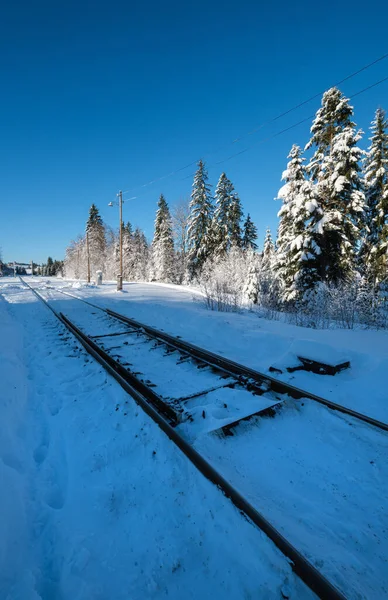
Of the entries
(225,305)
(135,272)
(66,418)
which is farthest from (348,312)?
(135,272)

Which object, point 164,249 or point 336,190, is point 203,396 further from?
point 164,249

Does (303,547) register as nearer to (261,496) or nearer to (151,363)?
(261,496)

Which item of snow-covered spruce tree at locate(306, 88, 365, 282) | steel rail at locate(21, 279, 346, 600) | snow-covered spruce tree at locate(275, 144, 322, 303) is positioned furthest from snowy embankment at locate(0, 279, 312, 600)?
snow-covered spruce tree at locate(306, 88, 365, 282)

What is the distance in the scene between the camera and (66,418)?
10.8 feet

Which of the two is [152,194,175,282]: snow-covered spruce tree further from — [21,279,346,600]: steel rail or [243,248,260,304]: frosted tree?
[21,279,346,600]: steel rail

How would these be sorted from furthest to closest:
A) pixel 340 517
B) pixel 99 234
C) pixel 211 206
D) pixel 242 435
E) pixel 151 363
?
1. pixel 99 234
2. pixel 211 206
3. pixel 151 363
4. pixel 242 435
5. pixel 340 517

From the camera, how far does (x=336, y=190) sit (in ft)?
51.2

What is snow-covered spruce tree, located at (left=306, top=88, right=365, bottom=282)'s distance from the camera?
15.1 m

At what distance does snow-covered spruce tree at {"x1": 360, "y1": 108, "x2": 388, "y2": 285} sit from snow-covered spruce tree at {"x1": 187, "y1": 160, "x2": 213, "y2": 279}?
675 inches

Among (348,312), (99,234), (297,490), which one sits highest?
(99,234)

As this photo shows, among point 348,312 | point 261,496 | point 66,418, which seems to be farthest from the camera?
point 348,312

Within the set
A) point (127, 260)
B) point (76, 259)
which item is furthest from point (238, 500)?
point (76, 259)

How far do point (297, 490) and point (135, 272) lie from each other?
1963 inches

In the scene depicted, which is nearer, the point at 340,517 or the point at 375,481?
the point at 340,517
